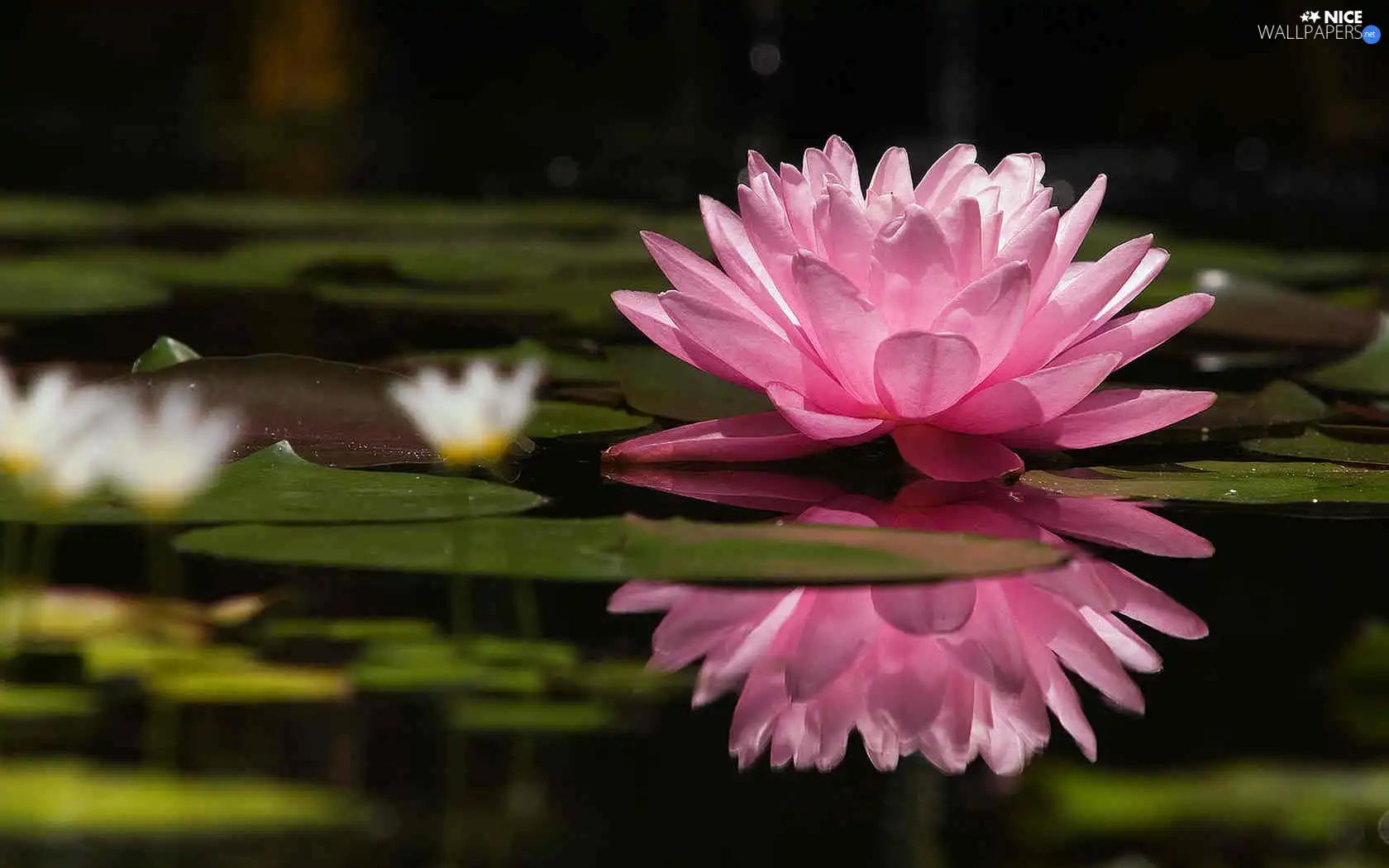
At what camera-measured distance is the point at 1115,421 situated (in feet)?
2.95

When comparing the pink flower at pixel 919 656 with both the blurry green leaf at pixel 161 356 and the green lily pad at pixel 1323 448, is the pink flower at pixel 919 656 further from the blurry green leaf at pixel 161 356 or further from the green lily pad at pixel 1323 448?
the blurry green leaf at pixel 161 356

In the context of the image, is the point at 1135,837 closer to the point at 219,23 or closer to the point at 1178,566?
the point at 1178,566

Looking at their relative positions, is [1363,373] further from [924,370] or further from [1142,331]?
[924,370]

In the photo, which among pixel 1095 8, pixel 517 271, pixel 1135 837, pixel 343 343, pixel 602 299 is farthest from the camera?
pixel 1095 8

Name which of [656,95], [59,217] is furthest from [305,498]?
[656,95]

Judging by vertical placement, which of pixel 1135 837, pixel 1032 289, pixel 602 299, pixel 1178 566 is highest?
pixel 602 299

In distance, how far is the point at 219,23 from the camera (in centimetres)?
517

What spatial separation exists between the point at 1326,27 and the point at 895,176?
3304 millimetres

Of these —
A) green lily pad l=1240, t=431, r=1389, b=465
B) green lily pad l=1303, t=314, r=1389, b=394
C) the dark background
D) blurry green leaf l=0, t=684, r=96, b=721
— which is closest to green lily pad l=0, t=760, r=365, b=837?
blurry green leaf l=0, t=684, r=96, b=721

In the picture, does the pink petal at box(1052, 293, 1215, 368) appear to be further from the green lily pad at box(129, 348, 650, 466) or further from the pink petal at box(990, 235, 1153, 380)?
the green lily pad at box(129, 348, 650, 466)

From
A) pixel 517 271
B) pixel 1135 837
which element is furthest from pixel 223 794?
pixel 517 271

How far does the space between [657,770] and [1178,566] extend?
354mm

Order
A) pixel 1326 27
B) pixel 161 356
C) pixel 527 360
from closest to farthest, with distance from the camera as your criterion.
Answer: pixel 161 356
pixel 527 360
pixel 1326 27

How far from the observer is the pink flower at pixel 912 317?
0.81m
